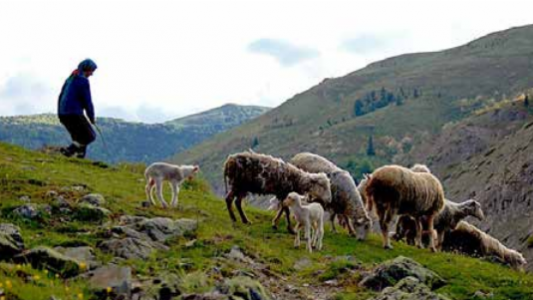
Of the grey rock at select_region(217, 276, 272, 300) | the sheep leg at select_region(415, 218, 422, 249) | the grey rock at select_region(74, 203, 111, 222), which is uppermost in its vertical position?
the grey rock at select_region(74, 203, 111, 222)

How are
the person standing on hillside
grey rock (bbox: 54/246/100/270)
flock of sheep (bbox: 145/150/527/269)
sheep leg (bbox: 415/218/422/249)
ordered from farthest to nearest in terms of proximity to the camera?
1. sheep leg (bbox: 415/218/422/249)
2. the person standing on hillside
3. flock of sheep (bbox: 145/150/527/269)
4. grey rock (bbox: 54/246/100/270)

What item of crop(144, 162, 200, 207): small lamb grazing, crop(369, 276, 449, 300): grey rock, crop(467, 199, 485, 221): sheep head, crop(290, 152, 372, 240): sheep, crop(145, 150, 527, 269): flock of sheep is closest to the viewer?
crop(369, 276, 449, 300): grey rock

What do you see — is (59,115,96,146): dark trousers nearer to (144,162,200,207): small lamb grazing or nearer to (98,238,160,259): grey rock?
(144,162,200,207): small lamb grazing

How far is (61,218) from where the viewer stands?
1396 cm

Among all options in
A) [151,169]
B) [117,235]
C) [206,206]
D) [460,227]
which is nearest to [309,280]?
[117,235]

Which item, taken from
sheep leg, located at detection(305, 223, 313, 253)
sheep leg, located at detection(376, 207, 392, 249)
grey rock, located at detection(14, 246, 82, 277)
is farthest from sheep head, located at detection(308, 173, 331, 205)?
grey rock, located at detection(14, 246, 82, 277)

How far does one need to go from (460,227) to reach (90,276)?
18.0m

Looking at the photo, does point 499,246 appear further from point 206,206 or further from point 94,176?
point 94,176

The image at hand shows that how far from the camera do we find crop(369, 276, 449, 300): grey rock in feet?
37.4

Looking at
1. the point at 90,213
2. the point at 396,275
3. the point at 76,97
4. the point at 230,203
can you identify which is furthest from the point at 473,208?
the point at 90,213

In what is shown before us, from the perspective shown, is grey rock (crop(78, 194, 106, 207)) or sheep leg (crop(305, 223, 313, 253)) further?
sheep leg (crop(305, 223, 313, 253))

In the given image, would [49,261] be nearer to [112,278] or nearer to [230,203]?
[112,278]

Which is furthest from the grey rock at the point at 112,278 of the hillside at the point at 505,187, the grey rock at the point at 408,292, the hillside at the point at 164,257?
the hillside at the point at 505,187

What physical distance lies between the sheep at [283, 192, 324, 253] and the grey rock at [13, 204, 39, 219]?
19.8ft
